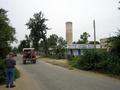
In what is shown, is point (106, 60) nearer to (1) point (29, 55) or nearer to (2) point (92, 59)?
(2) point (92, 59)

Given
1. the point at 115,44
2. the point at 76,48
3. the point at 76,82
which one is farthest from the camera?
the point at 76,48

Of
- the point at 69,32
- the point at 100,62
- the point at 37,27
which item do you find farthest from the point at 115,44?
the point at 37,27

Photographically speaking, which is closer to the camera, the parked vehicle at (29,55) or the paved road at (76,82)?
the paved road at (76,82)

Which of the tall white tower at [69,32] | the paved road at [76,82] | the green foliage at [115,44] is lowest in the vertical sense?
the paved road at [76,82]

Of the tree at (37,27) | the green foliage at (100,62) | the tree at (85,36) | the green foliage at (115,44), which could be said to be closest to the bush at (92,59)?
the green foliage at (100,62)

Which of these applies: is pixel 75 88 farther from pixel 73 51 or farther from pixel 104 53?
pixel 73 51

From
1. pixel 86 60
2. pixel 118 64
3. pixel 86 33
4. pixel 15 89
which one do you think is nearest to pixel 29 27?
pixel 86 33

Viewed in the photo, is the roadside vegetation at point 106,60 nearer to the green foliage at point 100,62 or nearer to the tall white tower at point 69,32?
the green foliage at point 100,62

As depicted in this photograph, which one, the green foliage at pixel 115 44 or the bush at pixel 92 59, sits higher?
the green foliage at pixel 115 44

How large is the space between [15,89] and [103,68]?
11.9 meters

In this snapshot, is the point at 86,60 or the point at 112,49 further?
the point at 86,60

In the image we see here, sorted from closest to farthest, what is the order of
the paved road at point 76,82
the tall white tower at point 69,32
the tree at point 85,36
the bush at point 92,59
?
the paved road at point 76,82
the bush at point 92,59
the tall white tower at point 69,32
the tree at point 85,36

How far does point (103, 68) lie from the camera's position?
23.8 meters

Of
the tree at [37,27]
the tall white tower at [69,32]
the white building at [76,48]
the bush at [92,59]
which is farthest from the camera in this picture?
the tree at [37,27]
